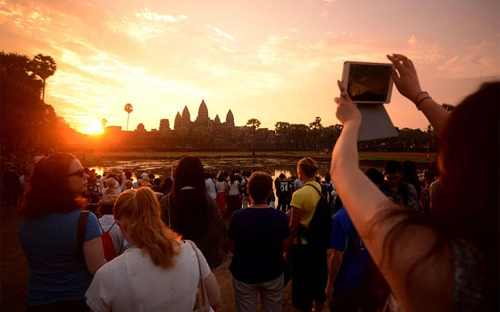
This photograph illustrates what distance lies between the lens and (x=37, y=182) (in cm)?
244

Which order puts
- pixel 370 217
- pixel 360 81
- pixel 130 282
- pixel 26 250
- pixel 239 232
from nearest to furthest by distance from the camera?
1. pixel 370 217
2. pixel 360 81
3. pixel 130 282
4. pixel 26 250
5. pixel 239 232

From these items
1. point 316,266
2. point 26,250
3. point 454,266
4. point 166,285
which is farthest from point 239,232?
point 454,266

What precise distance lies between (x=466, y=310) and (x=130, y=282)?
1657 mm

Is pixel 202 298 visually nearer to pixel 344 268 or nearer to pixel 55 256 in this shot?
pixel 55 256

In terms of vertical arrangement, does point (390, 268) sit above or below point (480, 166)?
below

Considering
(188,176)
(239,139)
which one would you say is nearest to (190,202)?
(188,176)

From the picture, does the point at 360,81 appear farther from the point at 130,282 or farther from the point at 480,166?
the point at 130,282

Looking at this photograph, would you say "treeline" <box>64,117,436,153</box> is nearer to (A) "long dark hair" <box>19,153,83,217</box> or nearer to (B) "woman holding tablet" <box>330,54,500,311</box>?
(A) "long dark hair" <box>19,153,83,217</box>

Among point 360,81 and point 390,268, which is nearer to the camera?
point 390,268

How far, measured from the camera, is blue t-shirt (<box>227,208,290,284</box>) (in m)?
3.28

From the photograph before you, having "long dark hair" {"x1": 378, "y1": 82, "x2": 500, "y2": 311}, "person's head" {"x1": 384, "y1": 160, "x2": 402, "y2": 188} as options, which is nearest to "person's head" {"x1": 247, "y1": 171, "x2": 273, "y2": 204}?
"person's head" {"x1": 384, "y1": 160, "x2": 402, "y2": 188}

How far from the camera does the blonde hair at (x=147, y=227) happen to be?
1.82 m

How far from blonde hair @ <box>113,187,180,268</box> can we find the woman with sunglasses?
56 cm

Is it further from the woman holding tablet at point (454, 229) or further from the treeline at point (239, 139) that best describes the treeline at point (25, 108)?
the treeline at point (239, 139)
